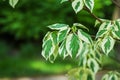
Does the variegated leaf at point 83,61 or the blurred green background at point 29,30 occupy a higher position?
the variegated leaf at point 83,61

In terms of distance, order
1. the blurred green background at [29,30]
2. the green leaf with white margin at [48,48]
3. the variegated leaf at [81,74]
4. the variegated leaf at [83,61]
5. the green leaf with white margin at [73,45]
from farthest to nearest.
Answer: the blurred green background at [29,30]
the variegated leaf at [83,61]
the variegated leaf at [81,74]
the green leaf with white margin at [48,48]
the green leaf with white margin at [73,45]

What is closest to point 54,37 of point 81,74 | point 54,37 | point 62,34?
point 54,37

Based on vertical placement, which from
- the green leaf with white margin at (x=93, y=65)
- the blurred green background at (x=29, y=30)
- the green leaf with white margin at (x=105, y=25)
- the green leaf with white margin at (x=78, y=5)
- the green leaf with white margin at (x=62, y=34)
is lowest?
the blurred green background at (x=29, y=30)

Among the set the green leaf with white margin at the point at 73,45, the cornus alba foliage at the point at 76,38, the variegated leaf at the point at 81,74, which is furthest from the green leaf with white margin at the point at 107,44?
the variegated leaf at the point at 81,74

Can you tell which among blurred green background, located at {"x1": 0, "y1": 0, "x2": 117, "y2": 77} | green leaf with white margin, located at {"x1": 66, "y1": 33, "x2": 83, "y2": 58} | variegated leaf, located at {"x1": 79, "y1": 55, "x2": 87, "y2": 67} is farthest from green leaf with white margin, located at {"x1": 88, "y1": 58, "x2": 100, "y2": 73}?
blurred green background, located at {"x1": 0, "y1": 0, "x2": 117, "y2": 77}

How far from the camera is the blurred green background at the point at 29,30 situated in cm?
688

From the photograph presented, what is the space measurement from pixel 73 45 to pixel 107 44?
16cm

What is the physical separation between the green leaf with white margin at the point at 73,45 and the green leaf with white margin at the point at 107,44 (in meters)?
0.11

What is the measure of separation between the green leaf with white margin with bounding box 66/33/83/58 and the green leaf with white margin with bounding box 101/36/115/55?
Result: 0.11 metres

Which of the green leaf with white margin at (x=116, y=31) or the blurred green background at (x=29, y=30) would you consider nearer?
the green leaf with white margin at (x=116, y=31)

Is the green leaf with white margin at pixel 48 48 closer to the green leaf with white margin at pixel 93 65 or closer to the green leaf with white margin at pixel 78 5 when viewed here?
the green leaf with white margin at pixel 78 5

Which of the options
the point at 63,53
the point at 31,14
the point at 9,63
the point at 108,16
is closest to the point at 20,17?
the point at 31,14

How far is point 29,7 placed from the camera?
7.28m

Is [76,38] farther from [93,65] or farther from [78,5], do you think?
[93,65]
